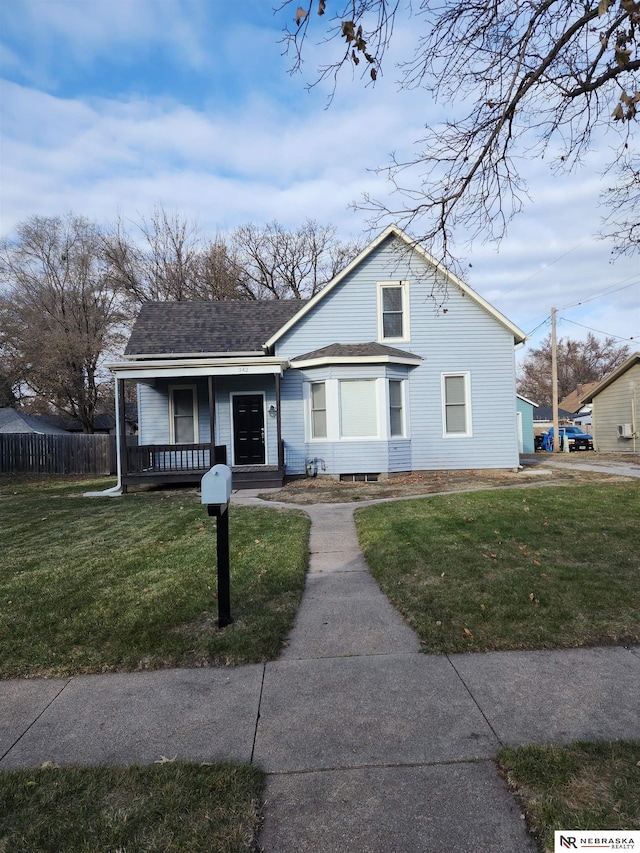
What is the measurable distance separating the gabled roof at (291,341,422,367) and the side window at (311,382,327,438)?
2.51ft

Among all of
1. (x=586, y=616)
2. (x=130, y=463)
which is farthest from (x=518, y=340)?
(x=586, y=616)

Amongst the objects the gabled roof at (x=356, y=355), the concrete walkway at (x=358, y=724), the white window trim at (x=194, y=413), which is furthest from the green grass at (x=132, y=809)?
the white window trim at (x=194, y=413)

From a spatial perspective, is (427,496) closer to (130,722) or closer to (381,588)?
(381,588)

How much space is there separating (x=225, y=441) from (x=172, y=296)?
20.3 m

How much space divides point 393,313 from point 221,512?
1267 centimetres

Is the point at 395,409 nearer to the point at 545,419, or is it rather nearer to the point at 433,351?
the point at 433,351

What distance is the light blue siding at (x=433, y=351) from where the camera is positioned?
15680mm

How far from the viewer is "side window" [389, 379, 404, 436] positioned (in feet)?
49.9

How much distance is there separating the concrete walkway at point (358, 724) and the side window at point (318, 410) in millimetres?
11144

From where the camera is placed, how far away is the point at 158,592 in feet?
17.1

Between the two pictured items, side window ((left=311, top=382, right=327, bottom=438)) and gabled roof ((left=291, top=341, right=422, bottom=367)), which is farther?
side window ((left=311, top=382, right=327, bottom=438))

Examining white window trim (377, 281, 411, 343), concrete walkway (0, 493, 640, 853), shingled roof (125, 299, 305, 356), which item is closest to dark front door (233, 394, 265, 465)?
shingled roof (125, 299, 305, 356)

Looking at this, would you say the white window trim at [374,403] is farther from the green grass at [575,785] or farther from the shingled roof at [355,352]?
the green grass at [575,785]

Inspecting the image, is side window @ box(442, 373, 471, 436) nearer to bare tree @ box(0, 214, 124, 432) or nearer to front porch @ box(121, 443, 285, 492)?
front porch @ box(121, 443, 285, 492)
